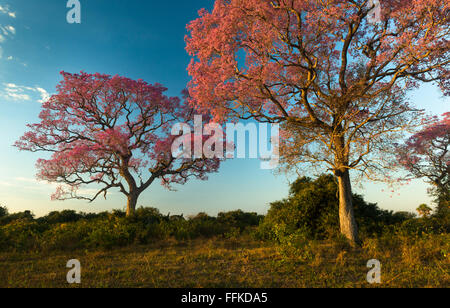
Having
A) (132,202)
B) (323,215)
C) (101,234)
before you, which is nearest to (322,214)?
(323,215)

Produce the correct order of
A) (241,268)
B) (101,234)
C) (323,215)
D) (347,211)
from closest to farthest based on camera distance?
(241,268) < (347,211) < (101,234) < (323,215)

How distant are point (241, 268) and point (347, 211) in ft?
18.2

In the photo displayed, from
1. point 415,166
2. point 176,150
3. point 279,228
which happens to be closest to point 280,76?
point 279,228

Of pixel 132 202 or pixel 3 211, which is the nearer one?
pixel 132 202

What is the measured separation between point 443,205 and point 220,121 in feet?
43.3

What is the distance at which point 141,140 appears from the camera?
699 inches

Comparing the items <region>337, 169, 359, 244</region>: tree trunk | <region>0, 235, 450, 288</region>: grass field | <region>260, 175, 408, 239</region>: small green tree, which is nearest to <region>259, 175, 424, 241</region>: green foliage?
<region>260, 175, 408, 239</region>: small green tree

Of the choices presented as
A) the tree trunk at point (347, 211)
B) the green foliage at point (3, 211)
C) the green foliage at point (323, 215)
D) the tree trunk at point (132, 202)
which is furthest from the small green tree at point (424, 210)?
the green foliage at point (3, 211)

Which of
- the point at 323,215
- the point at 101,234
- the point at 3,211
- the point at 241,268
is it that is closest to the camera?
the point at 241,268

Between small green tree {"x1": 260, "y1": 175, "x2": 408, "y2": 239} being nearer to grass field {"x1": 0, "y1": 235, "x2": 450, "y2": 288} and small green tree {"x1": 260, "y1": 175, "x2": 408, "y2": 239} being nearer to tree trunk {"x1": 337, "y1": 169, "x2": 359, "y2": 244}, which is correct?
tree trunk {"x1": 337, "y1": 169, "x2": 359, "y2": 244}

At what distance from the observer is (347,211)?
9.77 m

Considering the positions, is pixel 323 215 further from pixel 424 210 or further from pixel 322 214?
pixel 424 210
